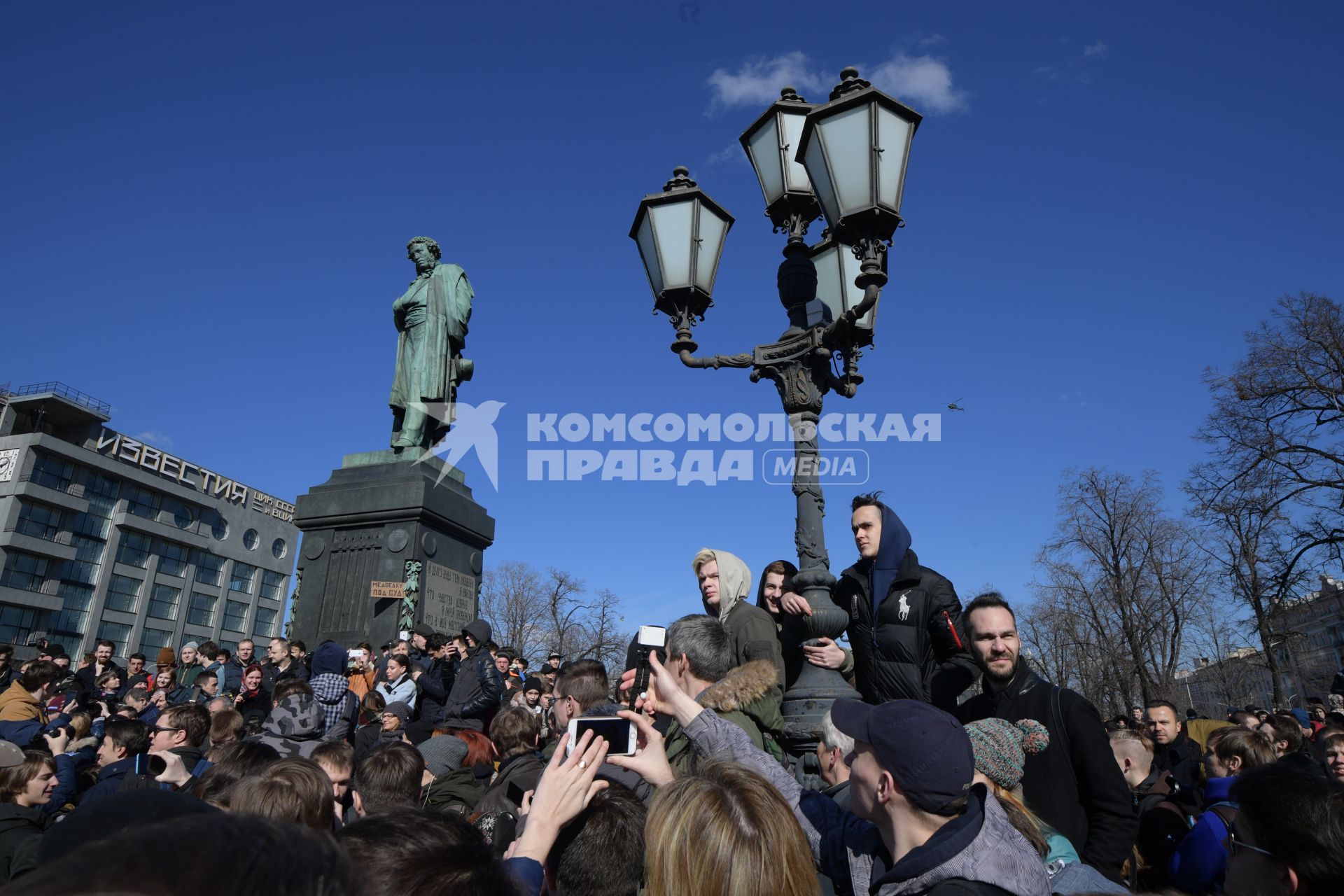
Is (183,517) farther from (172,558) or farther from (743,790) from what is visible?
(743,790)

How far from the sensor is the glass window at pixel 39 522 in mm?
50741

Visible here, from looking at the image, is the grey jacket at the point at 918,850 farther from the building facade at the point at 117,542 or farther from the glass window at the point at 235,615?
the glass window at the point at 235,615

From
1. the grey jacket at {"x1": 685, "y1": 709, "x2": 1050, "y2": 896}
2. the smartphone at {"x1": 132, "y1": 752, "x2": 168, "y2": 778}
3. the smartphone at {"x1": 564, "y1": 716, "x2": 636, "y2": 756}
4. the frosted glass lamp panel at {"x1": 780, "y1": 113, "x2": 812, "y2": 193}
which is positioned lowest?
the grey jacket at {"x1": 685, "y1": 709, "x2": 1050, "y2": 896}

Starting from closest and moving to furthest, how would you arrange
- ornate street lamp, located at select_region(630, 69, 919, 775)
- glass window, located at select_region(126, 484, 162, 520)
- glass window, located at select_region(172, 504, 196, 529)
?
ornate street lamp, located at select_region(630, 69, 919, 775) → glass window, located at select_region(126, 484, 162, 520) → glass window, located at select_region(172, 504, 196, 529)

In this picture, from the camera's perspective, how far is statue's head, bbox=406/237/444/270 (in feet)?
46.5

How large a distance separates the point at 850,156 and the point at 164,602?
70816mm

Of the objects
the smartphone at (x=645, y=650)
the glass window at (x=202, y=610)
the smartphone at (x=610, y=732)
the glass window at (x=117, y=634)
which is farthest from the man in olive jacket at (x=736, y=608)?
the glass window at (x=202, y=610)

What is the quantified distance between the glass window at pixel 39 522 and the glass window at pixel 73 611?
360 cm

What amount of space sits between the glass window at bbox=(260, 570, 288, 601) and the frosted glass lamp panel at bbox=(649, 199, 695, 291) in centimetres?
7585

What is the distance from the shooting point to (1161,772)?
19.8ft

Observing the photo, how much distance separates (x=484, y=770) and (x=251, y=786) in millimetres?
2930

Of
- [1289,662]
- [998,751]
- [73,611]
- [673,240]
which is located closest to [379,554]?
[673,240]

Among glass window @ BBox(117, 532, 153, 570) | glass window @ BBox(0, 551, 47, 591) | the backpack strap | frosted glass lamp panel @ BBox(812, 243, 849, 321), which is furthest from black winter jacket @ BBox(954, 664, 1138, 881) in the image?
glass window @ BBox(117, 532, 153, 570)

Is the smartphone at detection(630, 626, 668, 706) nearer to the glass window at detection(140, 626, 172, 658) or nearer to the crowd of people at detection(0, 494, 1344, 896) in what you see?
the crowd of people at detection(0, 494, 1344, 896)
